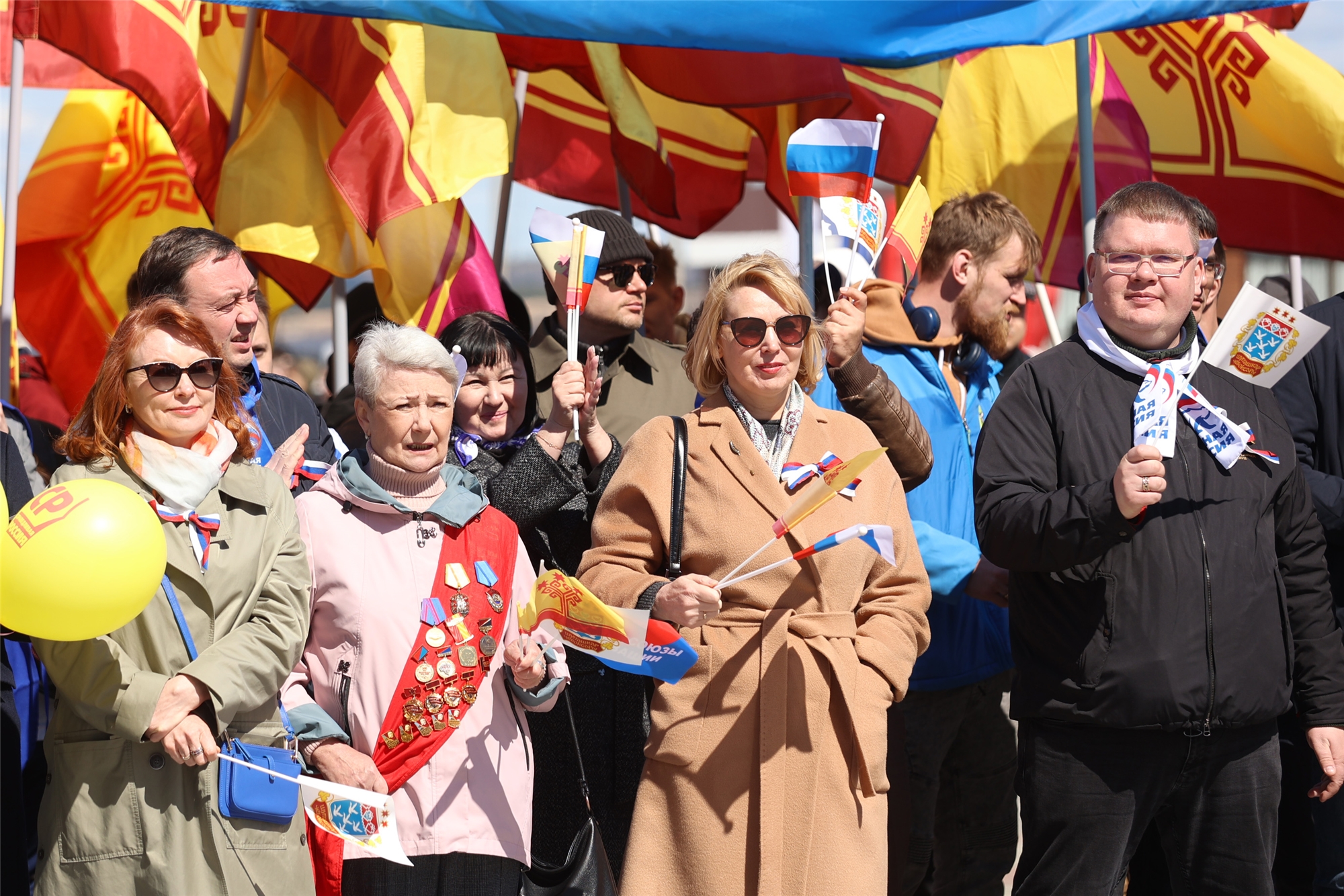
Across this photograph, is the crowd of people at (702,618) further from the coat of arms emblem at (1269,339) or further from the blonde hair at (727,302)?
the coat of arms emblem at (1269,339)

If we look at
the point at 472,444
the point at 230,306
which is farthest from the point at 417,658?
the point at 230,306

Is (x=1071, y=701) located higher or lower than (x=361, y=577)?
lower

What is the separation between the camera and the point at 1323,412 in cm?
385

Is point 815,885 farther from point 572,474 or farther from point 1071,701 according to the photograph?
point 572,474

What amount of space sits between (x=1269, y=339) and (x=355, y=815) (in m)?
2.42

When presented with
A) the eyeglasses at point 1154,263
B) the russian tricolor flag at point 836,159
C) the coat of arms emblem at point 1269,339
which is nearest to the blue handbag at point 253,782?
the russian tricolor flag at point 836,159

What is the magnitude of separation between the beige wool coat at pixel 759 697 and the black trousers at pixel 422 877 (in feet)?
1.14

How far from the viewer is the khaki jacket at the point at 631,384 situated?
165 inches

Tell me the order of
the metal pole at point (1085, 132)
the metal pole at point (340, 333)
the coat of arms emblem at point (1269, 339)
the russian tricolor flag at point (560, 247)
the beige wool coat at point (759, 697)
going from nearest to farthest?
the beige wool coat at point (759, 697), the coat of arms emblem at point (1269, 339), the russian tricolor flag at point (560, 247), the metal pole at point (1085, 132), the metal pole at point (340, 333)

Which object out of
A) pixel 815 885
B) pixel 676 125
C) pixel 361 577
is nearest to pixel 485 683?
pixel 361 577

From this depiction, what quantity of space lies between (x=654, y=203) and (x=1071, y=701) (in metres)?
2.94

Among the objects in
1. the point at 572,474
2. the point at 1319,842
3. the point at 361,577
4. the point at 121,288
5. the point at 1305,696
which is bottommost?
the point at 1319,842

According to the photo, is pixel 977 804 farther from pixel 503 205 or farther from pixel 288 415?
pixel 503 205

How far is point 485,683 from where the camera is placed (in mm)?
3248
